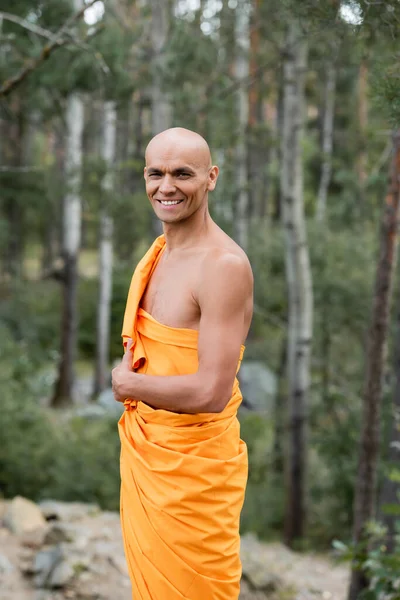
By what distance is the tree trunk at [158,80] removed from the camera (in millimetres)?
8242

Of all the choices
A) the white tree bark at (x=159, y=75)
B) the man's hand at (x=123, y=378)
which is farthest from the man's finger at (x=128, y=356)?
the white tree bark at (x=159, y=75)

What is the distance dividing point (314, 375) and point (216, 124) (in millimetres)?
6143

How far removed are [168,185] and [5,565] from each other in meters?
3.57

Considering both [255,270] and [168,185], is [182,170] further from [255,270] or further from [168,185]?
[255,270]

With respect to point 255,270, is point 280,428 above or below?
below

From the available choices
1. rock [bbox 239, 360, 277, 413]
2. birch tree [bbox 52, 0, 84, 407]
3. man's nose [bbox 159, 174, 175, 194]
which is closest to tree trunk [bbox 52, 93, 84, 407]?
birch tree [bbox 52, 0, 84, 407]

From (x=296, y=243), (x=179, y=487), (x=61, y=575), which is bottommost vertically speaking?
(x=61, y=575)

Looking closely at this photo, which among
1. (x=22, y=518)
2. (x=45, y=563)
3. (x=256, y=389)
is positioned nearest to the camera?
(x=45, y=563)

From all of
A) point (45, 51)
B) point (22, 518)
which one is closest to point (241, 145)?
point (22, 518)

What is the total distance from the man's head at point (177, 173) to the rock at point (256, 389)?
13451mm

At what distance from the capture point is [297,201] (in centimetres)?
924

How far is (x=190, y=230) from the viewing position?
267cm

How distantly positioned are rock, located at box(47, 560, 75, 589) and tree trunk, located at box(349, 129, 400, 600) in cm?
205

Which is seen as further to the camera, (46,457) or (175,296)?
(46,457)
